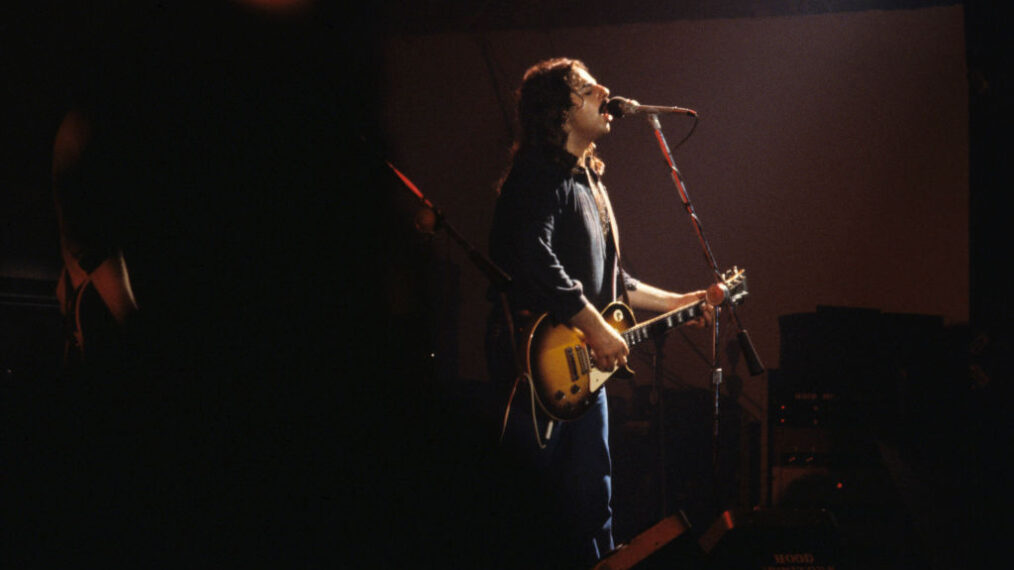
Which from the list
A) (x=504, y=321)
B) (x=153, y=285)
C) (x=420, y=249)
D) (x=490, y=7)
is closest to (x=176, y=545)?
(x=153, y=285)

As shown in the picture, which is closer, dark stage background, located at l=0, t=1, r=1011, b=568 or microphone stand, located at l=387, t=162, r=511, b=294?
dark stage background, located at l=0, t=1, r=1011, b=568

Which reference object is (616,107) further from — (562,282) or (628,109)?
(562,282)

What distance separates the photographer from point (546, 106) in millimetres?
2688

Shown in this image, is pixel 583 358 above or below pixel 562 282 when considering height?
below

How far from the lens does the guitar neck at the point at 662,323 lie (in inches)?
98.0

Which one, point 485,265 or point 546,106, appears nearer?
point 485,265

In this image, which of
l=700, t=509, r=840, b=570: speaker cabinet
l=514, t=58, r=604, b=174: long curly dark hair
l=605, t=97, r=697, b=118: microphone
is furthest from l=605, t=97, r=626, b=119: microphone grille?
l=700, t=509, r=840, b=570: speaker cabinet

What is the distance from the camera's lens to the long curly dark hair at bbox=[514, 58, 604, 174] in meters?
2.65

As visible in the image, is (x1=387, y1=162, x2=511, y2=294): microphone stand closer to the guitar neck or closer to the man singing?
the man singing

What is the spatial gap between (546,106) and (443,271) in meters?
1.57

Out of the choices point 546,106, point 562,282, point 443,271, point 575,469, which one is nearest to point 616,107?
point 546,106

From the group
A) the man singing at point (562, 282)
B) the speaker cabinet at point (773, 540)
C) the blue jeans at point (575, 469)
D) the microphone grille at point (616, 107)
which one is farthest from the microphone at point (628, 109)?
the speaker cabinet at point (773, 540)

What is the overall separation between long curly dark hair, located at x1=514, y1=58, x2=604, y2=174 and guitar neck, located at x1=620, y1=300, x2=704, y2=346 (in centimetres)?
76

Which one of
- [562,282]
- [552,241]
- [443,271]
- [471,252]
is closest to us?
[471,252]
